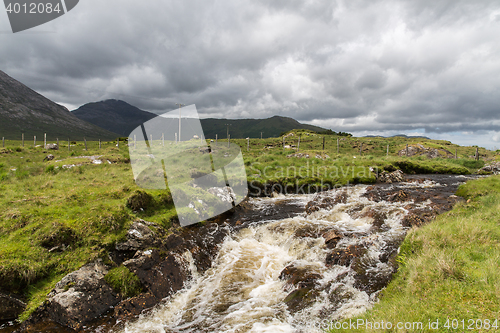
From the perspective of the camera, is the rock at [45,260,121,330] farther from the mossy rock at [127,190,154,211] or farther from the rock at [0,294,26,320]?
the mossy rock at [127,190,154,211]

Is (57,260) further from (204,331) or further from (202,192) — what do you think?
(202,192)

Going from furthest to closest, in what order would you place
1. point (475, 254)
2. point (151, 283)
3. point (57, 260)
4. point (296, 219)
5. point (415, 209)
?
point (296, 219) → point (415, 209) → point (151, 283) → point (57, 260) → point (475, 254)

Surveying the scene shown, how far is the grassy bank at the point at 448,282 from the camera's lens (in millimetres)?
3791

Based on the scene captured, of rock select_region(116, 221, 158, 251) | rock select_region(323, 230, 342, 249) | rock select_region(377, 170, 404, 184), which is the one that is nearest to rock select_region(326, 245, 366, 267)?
rock select_region(323, 230, 342, 249)

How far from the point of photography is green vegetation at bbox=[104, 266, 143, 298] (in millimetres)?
6768

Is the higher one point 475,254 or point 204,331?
point 475,254

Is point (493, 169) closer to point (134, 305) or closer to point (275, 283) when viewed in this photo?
point (275, 283)

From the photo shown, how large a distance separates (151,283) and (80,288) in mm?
1876

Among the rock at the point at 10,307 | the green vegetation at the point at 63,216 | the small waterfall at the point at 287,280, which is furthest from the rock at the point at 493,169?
the rock at the point at 10,307

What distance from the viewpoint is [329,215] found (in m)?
14.1

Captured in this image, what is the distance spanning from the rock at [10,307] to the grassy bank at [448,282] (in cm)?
756

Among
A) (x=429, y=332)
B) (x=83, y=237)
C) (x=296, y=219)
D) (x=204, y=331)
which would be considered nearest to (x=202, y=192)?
(x=296, y=219)

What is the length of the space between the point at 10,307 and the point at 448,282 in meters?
10.0

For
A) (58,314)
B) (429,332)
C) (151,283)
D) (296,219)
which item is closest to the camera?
(429,332)
